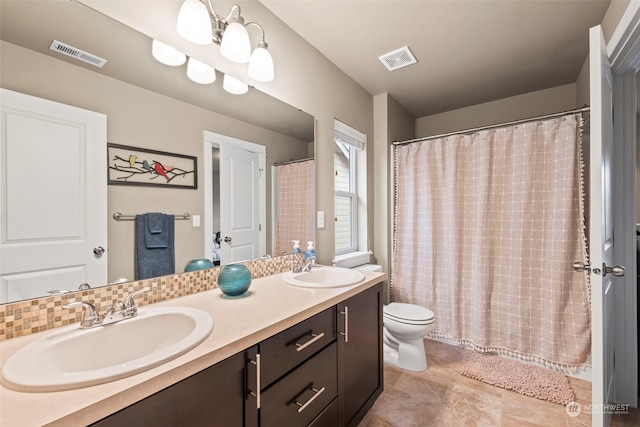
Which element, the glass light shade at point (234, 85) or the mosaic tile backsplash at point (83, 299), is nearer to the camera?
the mosaic tile backsplash at point (83, 299)

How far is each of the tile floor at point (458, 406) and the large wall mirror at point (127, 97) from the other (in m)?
1.41

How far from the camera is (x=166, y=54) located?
117 cm

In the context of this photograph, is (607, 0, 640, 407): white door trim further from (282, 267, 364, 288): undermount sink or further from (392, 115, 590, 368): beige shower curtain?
(282, 267, 364, 288): undermount sink

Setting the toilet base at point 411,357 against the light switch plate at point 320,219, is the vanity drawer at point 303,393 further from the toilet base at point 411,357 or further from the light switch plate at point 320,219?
the toilet base at point 411,357

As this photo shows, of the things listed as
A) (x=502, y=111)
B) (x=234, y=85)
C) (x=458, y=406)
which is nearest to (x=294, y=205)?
(x=234, y=85)

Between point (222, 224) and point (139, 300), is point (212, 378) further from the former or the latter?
point (222, 224)

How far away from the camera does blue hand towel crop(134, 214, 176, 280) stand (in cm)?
107

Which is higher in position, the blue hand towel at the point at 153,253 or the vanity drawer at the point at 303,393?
the blue hand towel at the point at 153,253

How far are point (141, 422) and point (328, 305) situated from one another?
0.70 metres

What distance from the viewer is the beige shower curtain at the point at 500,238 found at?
1935 mm

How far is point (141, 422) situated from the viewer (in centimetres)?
59

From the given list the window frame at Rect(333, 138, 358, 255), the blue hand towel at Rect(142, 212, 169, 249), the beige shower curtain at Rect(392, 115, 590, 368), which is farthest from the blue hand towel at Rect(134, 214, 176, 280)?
the beige shower curtain at Rect(392, 115, 590, 368)

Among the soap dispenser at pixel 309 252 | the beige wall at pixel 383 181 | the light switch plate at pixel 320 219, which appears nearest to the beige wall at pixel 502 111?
the beige wall at pixel 383 181

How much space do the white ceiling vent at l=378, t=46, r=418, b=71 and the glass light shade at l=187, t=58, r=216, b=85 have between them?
1330 millimetres
